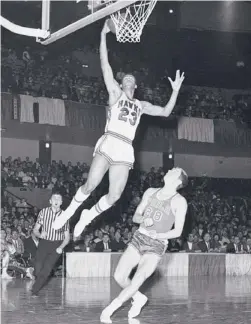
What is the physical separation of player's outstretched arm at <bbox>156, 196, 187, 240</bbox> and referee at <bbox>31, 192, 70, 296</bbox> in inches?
121

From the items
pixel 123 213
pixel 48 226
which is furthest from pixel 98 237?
pixel 48 226

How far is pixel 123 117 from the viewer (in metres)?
7.55

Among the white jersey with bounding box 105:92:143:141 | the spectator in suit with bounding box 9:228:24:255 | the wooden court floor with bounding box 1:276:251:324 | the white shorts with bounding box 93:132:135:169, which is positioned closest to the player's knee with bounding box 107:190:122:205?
the white shorts with bounding box 93:132:135:169

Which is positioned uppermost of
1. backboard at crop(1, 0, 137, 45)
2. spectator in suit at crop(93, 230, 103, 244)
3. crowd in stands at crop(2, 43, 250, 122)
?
crowd in stands at crop(2, 43, 250, 122)

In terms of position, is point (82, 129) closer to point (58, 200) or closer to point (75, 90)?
point (75, 90)

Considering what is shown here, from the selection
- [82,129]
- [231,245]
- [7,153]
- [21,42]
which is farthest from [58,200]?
[21,42]

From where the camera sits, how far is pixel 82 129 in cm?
2188

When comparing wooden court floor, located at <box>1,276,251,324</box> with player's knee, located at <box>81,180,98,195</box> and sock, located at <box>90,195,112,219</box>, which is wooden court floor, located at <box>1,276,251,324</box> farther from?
player's knee, located at <box>81,180,98,195</box>

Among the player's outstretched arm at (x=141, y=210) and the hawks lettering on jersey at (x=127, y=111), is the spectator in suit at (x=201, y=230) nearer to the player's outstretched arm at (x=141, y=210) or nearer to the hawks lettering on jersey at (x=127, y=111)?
the hawks lettering on jersey at (x=127, y=111)

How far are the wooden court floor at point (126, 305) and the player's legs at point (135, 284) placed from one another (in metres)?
0.18

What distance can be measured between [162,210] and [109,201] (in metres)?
1.27

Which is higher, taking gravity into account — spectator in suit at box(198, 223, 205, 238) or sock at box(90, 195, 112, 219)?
sock at box(90, 195, 112, 219)

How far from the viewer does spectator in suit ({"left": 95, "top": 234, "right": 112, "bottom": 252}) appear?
50.6ft

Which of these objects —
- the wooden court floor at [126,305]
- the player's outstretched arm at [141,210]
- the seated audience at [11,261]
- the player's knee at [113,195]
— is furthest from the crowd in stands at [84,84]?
the player's outstretched arm at [141,210]
